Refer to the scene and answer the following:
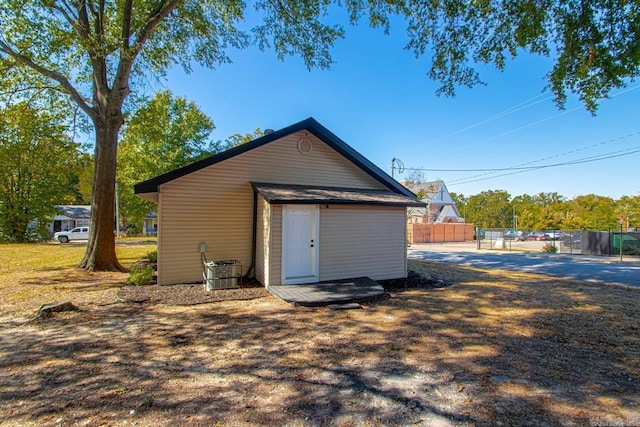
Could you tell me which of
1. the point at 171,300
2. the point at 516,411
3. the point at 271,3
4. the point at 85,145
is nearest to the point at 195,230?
the point at 171,300

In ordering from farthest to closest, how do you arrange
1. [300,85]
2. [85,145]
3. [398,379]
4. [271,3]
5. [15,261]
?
[85,145], [300,85], [15,261], [271,3], [398,379]

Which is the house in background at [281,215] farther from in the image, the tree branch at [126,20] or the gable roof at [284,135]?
the tree branch at [126,20]

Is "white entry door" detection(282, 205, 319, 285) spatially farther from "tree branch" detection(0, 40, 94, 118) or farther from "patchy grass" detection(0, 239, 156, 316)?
"tree branch" detection(0, 40, 94, 118)

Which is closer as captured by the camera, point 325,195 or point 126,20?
point 325,195

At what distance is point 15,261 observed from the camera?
37.5 feet

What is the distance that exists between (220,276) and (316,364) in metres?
4.47

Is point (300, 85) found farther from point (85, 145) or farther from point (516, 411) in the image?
point (85, 145)

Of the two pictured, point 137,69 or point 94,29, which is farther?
point 137,69

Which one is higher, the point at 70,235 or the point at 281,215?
the point at 281,215

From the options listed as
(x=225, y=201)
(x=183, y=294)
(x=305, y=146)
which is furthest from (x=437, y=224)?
(x=183, y=294)

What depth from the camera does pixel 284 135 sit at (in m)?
8.74

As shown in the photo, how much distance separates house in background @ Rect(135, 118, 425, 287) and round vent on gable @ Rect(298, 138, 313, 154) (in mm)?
31

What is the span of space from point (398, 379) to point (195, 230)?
6.43 m

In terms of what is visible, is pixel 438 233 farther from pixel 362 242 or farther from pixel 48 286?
pixel 48 286
